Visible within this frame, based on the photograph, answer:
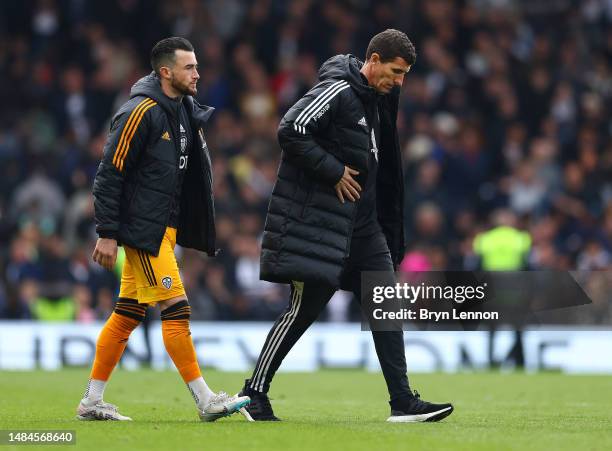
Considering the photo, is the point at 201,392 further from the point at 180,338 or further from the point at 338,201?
the point at 338,201

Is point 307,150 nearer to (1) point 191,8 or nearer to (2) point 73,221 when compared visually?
(2) point 73,221

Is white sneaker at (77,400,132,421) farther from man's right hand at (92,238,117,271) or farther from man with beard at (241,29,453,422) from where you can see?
man's right hand at (92,238,117,271)

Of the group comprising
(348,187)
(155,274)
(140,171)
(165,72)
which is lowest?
(155,274)

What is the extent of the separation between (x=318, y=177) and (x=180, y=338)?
3.91ft

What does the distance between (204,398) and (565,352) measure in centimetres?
880

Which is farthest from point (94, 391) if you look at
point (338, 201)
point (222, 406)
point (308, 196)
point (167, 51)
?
point (167, 51)

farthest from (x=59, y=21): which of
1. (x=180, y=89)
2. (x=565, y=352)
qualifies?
(x=180, y=89)

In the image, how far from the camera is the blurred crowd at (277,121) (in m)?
17.8

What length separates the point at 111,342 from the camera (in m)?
8.05

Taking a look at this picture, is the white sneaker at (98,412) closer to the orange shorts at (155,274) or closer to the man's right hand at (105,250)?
the orange shorts at (155,274)

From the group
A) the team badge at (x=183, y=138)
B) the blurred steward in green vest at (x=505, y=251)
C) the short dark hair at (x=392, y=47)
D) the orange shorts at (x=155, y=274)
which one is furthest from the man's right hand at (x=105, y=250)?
the blurred steward in green vest at (x=505, y=251)

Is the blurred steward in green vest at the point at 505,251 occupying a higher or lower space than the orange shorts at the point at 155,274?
higher

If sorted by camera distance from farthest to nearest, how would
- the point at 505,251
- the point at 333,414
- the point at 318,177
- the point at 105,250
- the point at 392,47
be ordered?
the point at 505,251 < the point at 333,414 < the point at 392,47 < the point at 318,177 < the point at 105,250

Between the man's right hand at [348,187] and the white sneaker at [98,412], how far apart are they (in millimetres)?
1806
